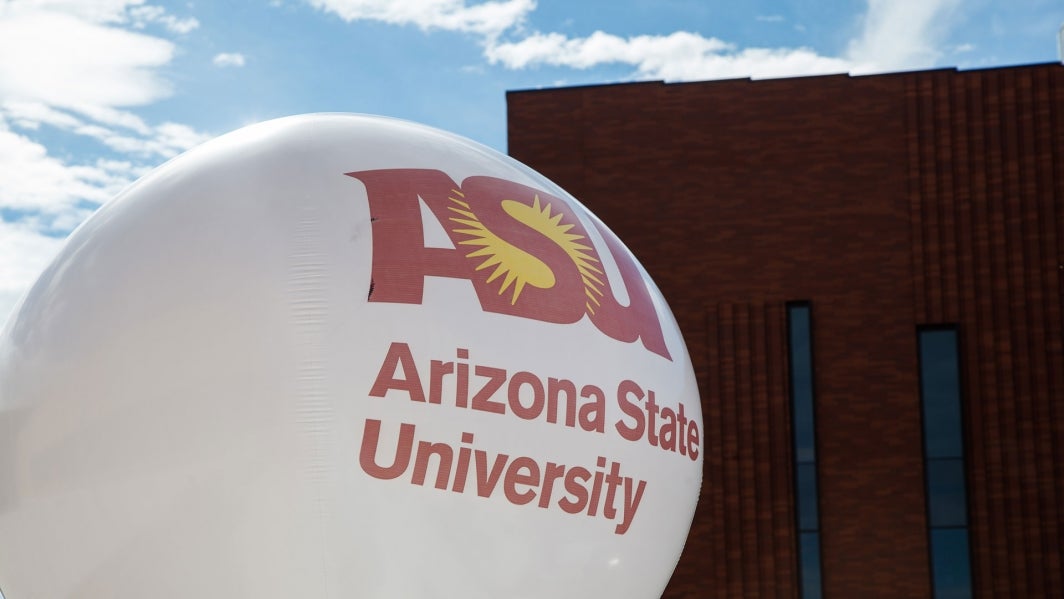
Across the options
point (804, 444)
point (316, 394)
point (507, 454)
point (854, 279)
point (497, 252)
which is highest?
point (854, 279)

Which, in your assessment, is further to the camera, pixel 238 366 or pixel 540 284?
pixel 540 284

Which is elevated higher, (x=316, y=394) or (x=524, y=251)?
(x=524, y=251)

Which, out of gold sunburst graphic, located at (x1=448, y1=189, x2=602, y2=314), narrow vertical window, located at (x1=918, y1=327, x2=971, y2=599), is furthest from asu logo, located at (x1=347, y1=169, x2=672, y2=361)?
narrow vertical window, located at (x1=918, y1=327, x2=971, y2=599)

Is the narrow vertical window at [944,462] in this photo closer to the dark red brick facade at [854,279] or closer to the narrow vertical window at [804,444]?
the dark red brick facade at [854,279]

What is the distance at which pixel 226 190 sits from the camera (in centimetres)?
599

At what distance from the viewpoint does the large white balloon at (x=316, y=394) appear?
5.46 metres

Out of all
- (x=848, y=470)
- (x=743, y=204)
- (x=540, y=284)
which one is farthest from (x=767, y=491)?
(x=540, y=284)

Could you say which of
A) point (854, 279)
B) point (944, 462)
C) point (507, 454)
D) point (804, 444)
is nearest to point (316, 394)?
point (507, 454)

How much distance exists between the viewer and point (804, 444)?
1770 centimetres

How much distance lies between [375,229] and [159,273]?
1.03 m

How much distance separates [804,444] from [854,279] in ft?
8.20

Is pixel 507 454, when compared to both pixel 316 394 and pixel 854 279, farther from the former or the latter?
pixel 854 279

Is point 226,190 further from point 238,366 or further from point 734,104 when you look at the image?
point 734,104

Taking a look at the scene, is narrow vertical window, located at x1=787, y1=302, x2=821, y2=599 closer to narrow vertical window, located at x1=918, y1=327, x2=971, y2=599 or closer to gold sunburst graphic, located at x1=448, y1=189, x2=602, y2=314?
narrow vertical window, located at x1=918, y1=327, x2=971, y2=599
